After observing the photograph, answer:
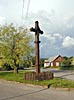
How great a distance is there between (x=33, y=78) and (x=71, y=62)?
216ft

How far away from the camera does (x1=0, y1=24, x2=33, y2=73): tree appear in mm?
35688

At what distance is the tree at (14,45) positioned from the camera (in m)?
35.7

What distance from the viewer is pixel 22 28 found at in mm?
38031

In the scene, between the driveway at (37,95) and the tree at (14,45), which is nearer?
the driveway at (37,95)

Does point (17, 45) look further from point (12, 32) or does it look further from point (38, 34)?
point (38, 34)

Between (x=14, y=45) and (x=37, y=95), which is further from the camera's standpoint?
(x=14, y=45)

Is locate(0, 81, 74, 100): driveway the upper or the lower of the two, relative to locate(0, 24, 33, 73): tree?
lower

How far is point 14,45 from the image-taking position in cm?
3681

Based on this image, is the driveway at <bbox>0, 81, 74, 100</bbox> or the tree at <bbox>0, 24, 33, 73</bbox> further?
the tree at <bbox>0, 24, 33, 73</bbox>

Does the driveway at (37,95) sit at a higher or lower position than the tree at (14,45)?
lower

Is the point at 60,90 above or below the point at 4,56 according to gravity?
below

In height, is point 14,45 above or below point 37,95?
above

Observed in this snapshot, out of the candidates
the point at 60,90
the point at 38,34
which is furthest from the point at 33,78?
the point at 60,90

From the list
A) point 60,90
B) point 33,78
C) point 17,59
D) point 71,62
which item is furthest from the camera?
point 71,62
